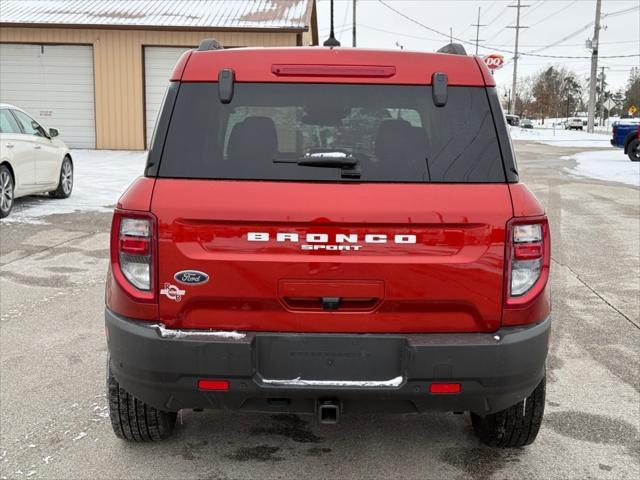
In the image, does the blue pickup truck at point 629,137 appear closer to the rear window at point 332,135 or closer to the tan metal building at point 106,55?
the tan metal building at point 106,55

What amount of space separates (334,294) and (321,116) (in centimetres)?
77

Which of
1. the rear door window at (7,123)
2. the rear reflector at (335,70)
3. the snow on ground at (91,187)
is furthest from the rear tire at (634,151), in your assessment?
the rear reflector at (335,70)

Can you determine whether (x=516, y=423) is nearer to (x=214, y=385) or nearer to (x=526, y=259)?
(x=526, y=259)

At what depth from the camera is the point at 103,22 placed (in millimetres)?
22078

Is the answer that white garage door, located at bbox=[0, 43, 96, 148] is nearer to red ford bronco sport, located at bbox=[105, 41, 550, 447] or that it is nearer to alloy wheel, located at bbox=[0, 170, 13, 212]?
alloy wheel, located at bbox=[0, 170, 13, 212]

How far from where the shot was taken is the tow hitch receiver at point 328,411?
2.78 meters

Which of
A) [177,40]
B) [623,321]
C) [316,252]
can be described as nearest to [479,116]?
[316,252]

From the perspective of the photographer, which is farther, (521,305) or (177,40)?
(177,40)

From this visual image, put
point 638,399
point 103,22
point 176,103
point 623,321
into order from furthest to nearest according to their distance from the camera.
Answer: point 103,22 → point 623,321 → point 638,399 → point 176,103

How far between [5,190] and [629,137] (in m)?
20.6

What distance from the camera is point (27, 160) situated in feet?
35.8

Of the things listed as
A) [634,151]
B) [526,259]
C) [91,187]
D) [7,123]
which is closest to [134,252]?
[526,259]

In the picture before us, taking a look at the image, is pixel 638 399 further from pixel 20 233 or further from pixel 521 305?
pixel 20 233

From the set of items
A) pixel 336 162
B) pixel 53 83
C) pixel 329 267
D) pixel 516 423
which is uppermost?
pixel 53 83
